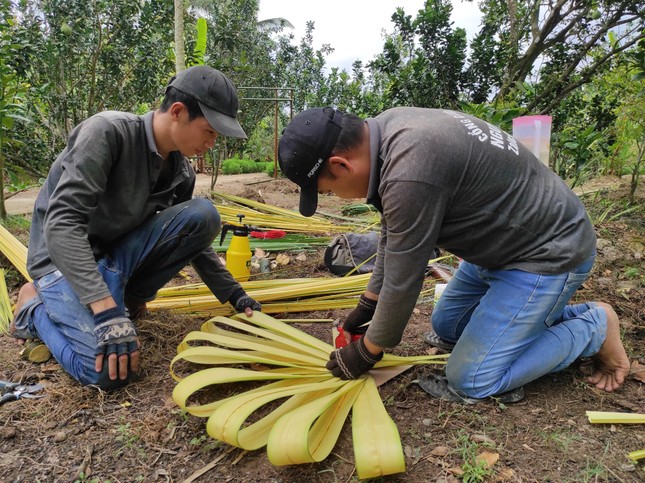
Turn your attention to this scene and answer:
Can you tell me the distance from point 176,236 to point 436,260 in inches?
81.5

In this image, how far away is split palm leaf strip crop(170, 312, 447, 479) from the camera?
1.23 m

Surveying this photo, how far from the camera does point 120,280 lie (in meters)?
2.07

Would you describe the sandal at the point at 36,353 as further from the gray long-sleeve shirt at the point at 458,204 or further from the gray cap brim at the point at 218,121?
the gray long-sleeve shirt at the point at 458,204

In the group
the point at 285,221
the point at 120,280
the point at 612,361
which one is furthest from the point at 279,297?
the point at 285,221

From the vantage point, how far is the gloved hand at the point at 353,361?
1.62 m

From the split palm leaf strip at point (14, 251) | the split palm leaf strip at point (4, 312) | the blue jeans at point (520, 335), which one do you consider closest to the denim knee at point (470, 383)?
the blue jeans at point (520, 335)

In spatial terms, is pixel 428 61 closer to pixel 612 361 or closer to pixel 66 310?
pixel 612 361

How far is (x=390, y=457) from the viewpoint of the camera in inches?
48.2

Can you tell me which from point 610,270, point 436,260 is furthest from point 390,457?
point 610,270

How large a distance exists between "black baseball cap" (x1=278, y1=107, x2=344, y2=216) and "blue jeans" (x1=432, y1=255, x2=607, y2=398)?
2.94ft

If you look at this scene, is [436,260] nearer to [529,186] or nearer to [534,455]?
[529,186]

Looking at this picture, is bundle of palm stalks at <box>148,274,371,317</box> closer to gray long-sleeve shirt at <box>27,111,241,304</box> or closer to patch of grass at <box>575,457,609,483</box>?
gray long-sleeve shirt at <box>27,111,241,304</box>

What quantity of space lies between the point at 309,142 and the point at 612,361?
1.58 metres

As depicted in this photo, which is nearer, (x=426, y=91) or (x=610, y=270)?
(x=610, y=270)
